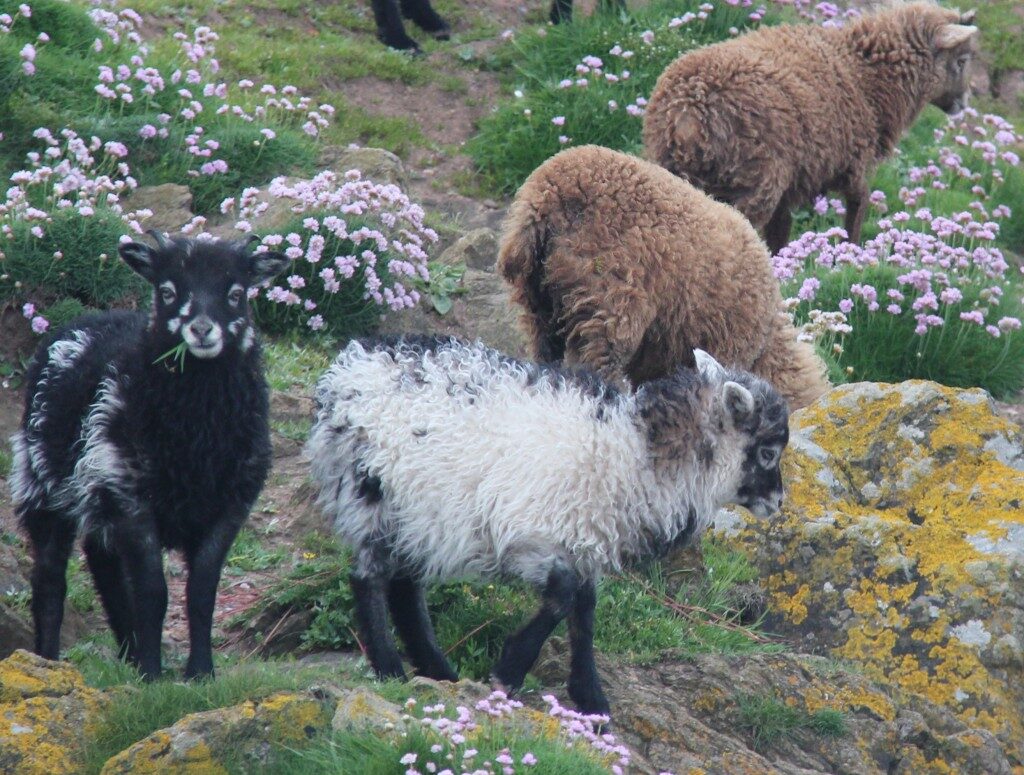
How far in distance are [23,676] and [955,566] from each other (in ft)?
12.2

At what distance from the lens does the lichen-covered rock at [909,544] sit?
596cm

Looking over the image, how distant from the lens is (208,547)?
536 cm

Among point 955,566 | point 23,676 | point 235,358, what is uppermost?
point 235,358

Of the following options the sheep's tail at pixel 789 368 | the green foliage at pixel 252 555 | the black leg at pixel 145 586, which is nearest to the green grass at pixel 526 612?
the green foliage at pixel 252 555

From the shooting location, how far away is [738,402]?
5465 mm

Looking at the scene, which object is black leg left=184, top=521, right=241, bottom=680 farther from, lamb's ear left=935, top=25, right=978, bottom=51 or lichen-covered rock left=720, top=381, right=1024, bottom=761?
lamb's ear left=935, top=25, right=978, bottom=51

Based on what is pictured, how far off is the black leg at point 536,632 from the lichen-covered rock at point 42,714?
133cm

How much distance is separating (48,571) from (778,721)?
9.08ft

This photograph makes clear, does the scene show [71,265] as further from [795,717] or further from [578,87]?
[578,87]

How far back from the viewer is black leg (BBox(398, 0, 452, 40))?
1376 centimetres

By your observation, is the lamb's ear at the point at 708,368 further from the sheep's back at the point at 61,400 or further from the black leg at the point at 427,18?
the black leg at the point at 427,18

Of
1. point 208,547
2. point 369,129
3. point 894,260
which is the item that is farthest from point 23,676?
point 369,129

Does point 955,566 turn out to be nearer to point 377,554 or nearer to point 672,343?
point 672,343

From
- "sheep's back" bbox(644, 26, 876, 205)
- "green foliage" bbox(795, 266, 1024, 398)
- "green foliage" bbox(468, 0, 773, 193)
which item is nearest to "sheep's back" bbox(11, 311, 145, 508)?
"sheep's back" bbox(644, 26, 876, 205)
